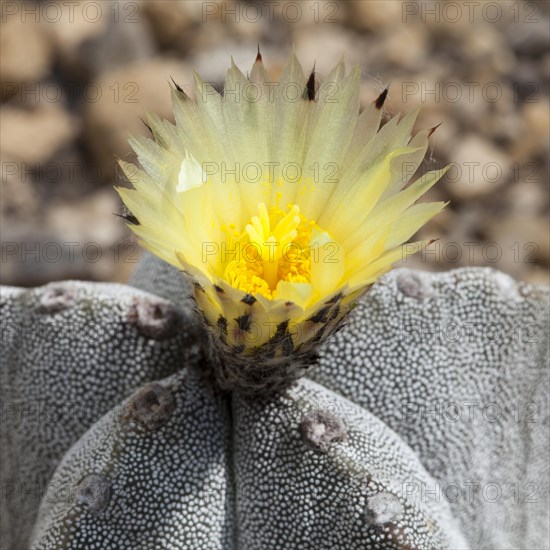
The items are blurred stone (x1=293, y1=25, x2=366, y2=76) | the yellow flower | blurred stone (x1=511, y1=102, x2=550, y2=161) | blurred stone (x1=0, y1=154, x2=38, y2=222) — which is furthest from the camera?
blurred stone (x1=293, y1=25, x2=366, y2=76)

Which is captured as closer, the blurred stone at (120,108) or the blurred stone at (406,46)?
the blurred stone at (120,108)

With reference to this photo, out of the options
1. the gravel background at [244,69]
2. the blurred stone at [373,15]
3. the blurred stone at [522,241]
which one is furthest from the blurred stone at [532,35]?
the blurred stone at [522,241]

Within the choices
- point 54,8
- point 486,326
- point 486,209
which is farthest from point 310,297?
point 54,8

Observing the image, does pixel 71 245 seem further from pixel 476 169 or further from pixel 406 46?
pixel 406 46

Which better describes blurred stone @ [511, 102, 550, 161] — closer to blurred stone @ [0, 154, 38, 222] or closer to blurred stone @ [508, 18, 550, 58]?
blurred stone @ [508, 18, 550, 58]

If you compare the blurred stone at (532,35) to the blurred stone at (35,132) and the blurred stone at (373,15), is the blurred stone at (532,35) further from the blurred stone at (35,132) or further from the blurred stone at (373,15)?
the blurred stone at (35,132)

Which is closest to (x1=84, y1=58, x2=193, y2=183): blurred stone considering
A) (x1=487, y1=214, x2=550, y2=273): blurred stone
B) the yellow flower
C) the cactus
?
(x1=487, y1=214, x2=550, y2=273): blurred stone

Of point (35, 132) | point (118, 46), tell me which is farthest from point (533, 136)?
point (35, 132)

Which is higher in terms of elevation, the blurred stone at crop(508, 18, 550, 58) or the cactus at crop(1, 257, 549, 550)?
the blurred stone at crop(508, 18, 550, 58)
